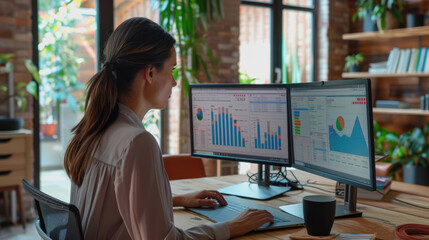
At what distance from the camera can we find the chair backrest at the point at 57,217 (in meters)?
1.08

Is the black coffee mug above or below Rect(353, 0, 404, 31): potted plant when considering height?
below

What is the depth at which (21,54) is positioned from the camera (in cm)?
386

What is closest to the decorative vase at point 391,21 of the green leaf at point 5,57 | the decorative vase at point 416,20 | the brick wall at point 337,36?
the decorative vase at point 416,20

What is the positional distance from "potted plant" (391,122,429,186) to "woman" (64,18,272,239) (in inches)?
134

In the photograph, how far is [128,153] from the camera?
45.3 inches

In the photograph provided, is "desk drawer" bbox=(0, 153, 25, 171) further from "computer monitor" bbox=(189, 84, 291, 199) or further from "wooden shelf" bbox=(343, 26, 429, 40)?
"wooden shelf" bbox=(343, 26, 429, 40)

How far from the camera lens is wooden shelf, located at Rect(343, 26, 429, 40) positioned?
4.84 m

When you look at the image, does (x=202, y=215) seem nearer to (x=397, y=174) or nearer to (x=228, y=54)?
(x=228, y=54)

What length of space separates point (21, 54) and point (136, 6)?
47.0 inches

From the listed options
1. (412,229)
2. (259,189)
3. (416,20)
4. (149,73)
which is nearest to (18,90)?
(259,189)

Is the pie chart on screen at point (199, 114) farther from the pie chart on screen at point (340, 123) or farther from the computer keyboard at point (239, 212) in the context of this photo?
the pie chart on screen at point (340, 123)

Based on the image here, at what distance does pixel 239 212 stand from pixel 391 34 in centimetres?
411

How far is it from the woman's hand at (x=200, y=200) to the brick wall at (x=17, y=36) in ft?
8.45

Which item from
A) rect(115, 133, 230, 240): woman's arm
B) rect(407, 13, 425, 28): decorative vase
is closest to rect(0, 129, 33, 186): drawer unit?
rect(115, 133, 230, 240): woman's arm
